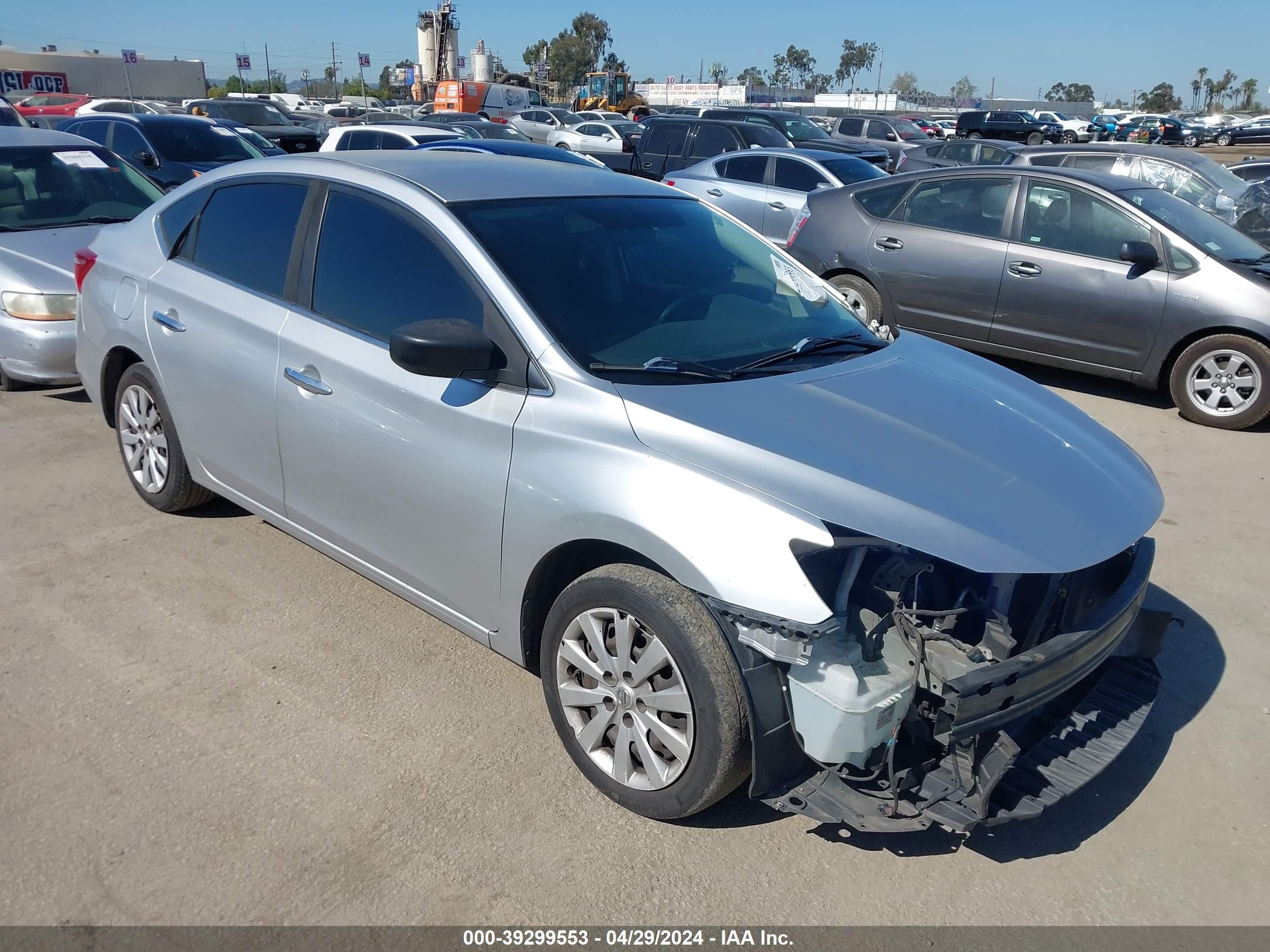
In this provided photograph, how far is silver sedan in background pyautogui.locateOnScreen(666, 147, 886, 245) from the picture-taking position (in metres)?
11.6

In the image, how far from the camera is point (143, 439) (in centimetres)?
472

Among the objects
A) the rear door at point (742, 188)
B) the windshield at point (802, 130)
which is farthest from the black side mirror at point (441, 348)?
the windshield at point (802, 130)

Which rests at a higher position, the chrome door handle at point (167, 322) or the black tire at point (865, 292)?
the chrome door handle at point (167, 322)

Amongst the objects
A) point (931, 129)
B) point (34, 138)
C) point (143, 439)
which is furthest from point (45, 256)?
point (931, 129)

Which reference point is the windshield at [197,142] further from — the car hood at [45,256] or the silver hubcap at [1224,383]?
the silver hubcap at [1224,383]

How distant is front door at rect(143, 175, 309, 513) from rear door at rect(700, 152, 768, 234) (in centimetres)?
807

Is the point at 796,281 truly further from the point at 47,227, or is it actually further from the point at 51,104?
the point at 51,104

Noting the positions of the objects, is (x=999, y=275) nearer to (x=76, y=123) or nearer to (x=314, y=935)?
(x=314, y=935)

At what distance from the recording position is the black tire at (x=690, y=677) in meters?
2.57

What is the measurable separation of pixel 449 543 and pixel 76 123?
1304 cm

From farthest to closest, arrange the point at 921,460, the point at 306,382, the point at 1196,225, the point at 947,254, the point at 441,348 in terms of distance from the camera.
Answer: the point at 947,254
the point at 1196,225
the point at 306,382
the point at 441,348
the point at 921,460

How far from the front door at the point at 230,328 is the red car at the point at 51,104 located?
84.1ft

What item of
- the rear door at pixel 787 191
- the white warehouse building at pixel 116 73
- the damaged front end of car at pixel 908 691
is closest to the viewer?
the damaged front end of car at pixel 908 691

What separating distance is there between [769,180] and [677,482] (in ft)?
33.6
